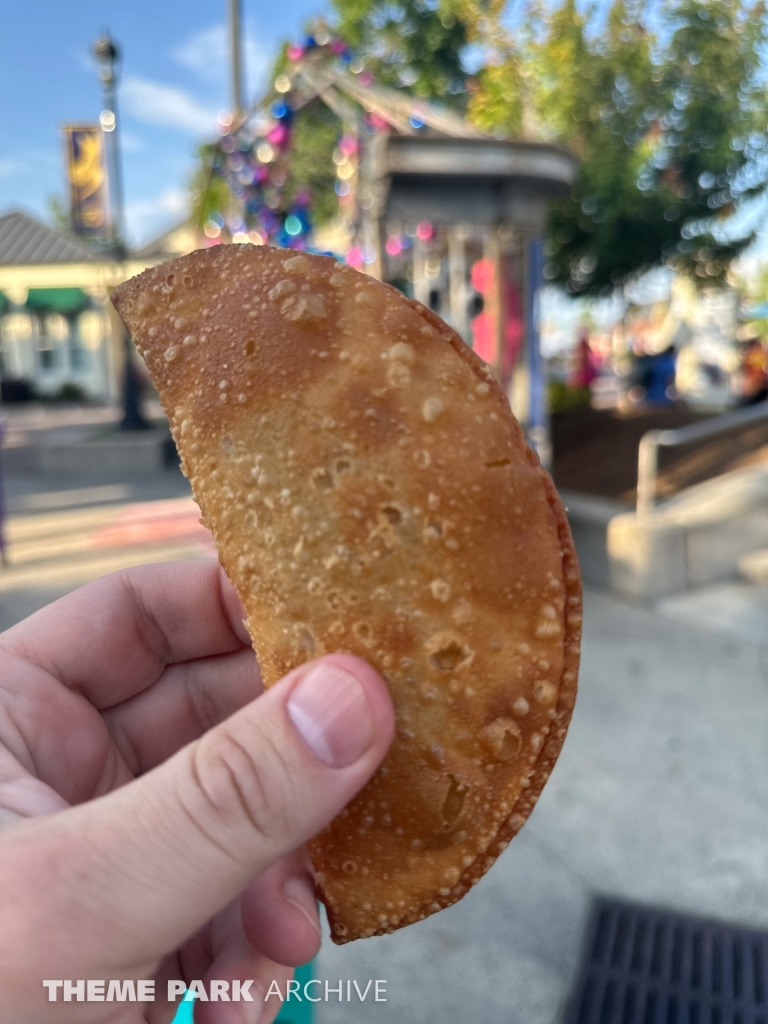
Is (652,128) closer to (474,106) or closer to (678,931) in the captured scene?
(474,106)

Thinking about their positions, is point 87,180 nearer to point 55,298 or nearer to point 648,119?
point 648,119

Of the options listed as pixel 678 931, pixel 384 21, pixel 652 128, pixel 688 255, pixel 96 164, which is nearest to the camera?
pixel 678 931

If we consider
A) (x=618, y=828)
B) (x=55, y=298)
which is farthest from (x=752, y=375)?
(x=55, y=298)

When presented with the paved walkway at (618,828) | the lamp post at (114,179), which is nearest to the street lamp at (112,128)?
the lamp post at (114,179)

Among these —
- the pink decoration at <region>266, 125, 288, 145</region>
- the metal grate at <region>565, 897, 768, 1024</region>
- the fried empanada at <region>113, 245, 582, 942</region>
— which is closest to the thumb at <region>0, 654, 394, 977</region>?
the fried empanada at <region>113, 245, 582, 942</region>

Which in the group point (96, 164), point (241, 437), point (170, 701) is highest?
point (96, 164)

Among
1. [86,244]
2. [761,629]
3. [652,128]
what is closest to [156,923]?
[761,629]

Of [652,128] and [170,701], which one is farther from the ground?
[652,128]
